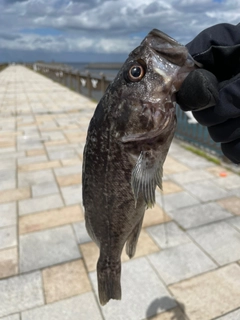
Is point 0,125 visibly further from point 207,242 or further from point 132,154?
point 132,154

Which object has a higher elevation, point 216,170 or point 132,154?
point 132,154

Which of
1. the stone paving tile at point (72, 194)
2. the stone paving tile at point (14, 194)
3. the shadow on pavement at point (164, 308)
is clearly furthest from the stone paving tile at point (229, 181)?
the stone paving tile at point (14, 194)

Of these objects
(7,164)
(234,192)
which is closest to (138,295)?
(234,192)

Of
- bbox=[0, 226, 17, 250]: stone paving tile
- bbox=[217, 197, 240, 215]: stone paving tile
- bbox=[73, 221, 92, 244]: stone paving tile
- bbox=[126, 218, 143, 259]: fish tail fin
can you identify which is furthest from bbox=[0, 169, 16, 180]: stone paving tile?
bbox=[126, 218, 143, 259]: fish tail fin

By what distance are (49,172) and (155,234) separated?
119 inches

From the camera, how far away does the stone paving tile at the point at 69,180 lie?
18.7ft

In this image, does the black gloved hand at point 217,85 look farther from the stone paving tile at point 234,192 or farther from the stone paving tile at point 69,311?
the stone paving tile at point 234,192

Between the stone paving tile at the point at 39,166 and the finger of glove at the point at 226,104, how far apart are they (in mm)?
5226

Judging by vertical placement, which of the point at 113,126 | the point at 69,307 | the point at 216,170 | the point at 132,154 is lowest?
the point at 69,307

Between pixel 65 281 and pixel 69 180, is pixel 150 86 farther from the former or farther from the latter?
pixel 69 180

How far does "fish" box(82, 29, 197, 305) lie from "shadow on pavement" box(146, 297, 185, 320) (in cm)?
129

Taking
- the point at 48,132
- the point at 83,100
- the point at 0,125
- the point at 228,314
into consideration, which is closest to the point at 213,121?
the point at 228,314

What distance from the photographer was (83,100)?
15953 millimetres

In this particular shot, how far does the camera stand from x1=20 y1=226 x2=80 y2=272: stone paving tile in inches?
140
